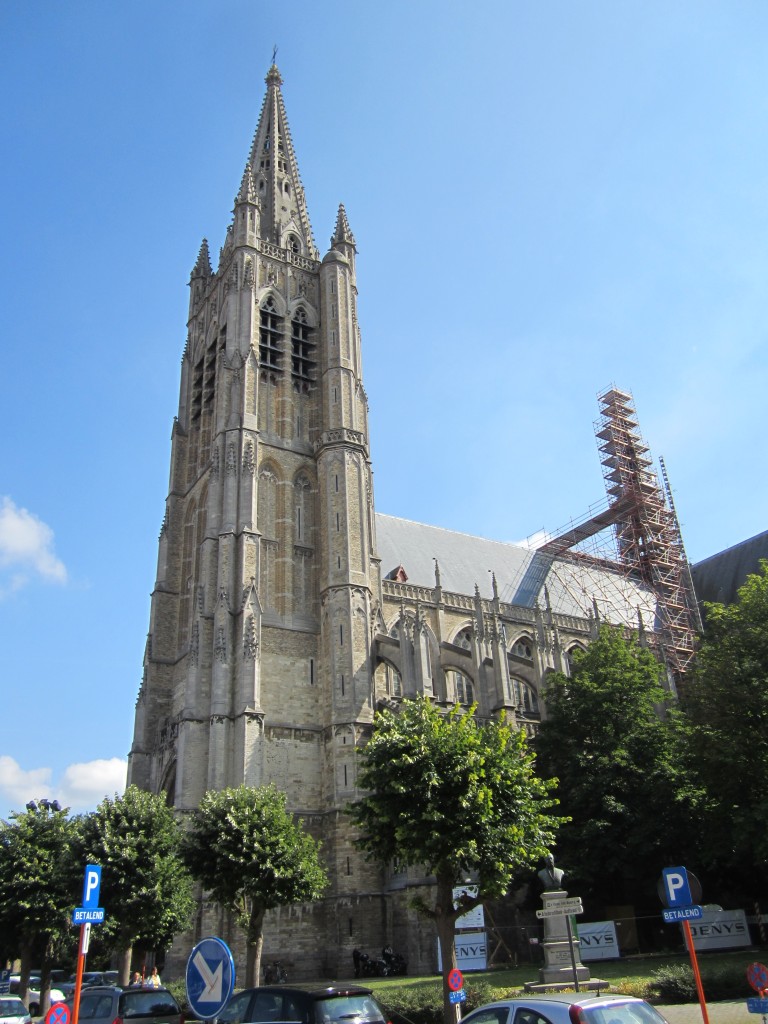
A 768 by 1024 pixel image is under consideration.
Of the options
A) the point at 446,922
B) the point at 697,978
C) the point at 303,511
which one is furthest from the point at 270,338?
the point at 697,978

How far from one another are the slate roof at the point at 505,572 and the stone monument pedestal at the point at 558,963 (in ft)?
77.7

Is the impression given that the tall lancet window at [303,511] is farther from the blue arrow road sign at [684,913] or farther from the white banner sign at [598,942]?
the blue arrow road sign at [684,913]

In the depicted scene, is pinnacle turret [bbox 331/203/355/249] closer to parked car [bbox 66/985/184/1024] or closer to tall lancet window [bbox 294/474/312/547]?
tall lancet window [bbox 294/474/312/547]

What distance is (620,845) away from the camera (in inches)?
987

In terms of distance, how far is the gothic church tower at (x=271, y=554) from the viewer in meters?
29.3

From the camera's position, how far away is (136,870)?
21.5 metres

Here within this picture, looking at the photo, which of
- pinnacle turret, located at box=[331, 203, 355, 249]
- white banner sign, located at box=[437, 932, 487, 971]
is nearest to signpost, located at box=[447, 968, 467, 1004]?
white banner sign, located at box=[437, 932, 487, 971]

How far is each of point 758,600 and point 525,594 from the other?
23.5 m

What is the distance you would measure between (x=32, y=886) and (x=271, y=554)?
46.8 feet

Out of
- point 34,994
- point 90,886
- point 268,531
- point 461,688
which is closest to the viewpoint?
point 90,886

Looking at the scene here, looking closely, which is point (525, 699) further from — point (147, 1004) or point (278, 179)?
point (278, 179)

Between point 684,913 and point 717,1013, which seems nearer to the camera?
point 684,913

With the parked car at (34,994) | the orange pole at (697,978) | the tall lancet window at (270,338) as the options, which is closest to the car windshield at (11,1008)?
the parked car at (34,994)

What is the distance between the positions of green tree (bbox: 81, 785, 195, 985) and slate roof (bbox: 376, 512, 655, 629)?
1904 cm
